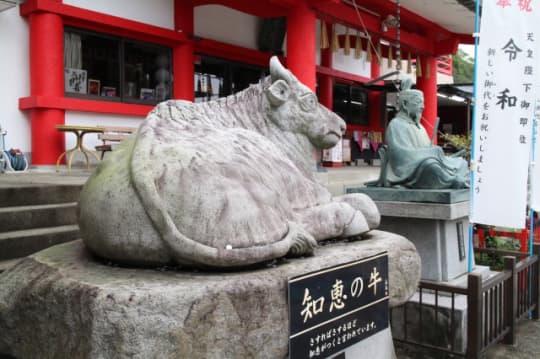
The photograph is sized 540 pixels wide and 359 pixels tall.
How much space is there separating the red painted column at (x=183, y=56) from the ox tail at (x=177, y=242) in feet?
23.4

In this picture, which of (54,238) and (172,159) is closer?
(172,159)

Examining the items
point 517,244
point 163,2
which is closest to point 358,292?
point 517,244

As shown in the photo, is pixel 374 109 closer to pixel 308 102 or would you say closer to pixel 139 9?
pixel 139 9

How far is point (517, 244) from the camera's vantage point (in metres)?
5.17

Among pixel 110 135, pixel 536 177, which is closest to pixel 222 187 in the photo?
pixel 536 177

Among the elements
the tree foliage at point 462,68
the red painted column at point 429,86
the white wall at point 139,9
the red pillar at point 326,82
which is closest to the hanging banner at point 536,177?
the white wall at point 139,9

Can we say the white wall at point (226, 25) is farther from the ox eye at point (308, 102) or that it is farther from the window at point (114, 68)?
the ox eye at point (308, 102)

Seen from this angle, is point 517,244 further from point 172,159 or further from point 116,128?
point 116,128

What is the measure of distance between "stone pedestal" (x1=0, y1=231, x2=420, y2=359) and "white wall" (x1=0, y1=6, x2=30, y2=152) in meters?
5.72

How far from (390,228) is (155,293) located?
297cm

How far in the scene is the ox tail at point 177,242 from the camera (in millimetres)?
1567

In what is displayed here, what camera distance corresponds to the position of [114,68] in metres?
8.00

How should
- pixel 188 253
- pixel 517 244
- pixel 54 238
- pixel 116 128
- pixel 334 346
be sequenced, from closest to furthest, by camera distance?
pixel 188 253, pixel 334 346, pixel 54 238, pixel 517 244, pixel 116 128

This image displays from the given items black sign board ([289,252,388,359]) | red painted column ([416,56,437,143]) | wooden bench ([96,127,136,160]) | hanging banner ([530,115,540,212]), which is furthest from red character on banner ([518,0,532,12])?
red painted column ([416,56,437,143])
